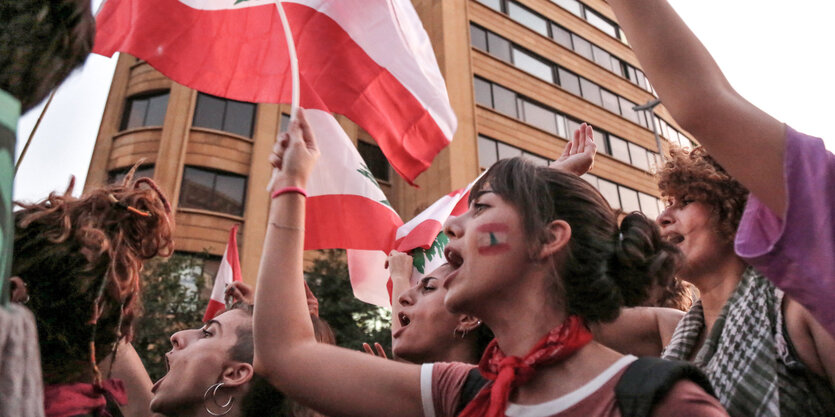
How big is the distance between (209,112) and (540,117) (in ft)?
36.7

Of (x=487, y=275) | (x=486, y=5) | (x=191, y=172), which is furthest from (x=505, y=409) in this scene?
(x=486, y=5)

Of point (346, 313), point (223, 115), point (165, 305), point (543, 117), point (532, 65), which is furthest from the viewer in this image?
point (532, 65)

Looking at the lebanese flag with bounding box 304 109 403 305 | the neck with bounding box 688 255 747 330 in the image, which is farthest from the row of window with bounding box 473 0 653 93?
the neck with bounding box 688 255 747 330

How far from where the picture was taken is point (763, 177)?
39.8 inches

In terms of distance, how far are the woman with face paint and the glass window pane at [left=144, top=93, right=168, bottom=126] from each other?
1563 cm

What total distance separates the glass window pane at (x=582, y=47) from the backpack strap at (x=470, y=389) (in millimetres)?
22627

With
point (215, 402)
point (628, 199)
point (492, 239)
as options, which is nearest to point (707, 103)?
Result: point (492, 239)

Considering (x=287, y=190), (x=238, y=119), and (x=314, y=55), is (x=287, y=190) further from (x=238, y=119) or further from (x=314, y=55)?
(x=238, y=119)

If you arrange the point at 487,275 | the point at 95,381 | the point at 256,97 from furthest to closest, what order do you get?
the point at 256,97
the point at 95,381
the point at 487,275

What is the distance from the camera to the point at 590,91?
21.6 meters

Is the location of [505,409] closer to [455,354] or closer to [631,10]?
[631,10]

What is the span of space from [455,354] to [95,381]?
5.40 feet

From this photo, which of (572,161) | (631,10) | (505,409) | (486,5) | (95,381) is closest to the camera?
(631,10)

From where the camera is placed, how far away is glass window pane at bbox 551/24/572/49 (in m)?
21.7
